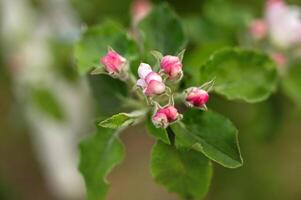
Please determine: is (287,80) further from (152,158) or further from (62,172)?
(62,172)

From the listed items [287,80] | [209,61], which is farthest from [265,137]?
[209,61]

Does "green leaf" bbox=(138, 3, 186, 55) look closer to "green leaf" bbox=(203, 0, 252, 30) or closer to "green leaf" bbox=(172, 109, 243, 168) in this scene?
"green leaf" bbox=(172, 109, 243, 168)

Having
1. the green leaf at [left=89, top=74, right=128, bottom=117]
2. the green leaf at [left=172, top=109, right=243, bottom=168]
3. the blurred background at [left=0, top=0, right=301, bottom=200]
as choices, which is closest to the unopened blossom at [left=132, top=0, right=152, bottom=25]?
the blurred background at [left=0, top=0, right=301, bottom=200]

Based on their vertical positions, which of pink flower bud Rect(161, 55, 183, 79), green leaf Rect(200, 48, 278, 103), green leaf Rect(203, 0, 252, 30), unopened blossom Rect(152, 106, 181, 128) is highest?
green leaf Rect(203, 0, 252, 30)

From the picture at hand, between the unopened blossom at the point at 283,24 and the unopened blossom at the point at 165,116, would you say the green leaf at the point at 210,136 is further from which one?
the unopened blossom at the point at 283,24

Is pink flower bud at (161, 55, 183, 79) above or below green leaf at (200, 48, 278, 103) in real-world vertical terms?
below

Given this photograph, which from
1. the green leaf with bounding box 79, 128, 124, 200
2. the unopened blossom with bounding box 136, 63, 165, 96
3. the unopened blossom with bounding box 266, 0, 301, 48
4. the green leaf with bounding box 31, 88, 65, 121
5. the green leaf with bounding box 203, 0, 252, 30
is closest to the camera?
the unopened blossom with bounding box 136, 63, 165, 96

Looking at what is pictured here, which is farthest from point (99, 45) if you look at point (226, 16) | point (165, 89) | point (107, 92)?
point (226, 16)
